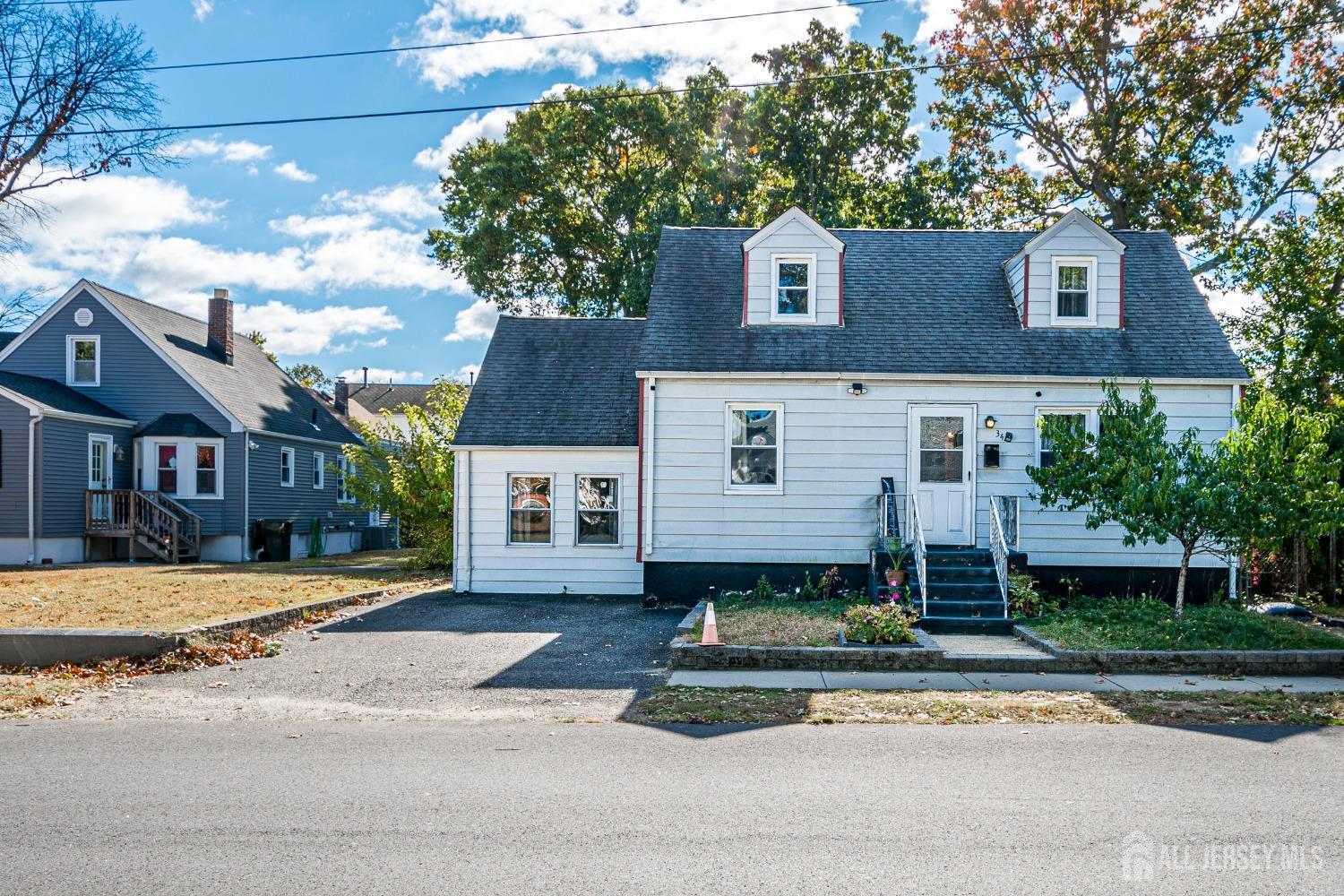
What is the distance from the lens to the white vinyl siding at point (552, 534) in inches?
701

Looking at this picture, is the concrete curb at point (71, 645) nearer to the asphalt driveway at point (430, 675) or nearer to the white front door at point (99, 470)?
the asphalt driveway at point (430, 675)

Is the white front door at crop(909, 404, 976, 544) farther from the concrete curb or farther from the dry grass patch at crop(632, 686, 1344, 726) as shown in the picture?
the concrete curb

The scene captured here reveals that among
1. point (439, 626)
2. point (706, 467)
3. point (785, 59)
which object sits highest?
point (785, 59)

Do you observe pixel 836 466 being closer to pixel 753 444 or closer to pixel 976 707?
pixel 753 444

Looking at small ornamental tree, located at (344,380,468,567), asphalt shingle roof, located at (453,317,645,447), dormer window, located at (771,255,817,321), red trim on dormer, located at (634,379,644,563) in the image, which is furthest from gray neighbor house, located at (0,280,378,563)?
dormer window, located at (771,255,817,321)

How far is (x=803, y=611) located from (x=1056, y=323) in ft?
24.7

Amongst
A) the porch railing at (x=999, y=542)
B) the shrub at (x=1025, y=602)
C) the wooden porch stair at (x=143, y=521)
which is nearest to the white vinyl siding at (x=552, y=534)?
the porch railing at (x=999, y=542)

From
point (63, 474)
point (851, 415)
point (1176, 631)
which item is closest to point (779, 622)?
point (851, 415)

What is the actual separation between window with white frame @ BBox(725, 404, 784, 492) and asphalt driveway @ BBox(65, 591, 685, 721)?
9.16 feet

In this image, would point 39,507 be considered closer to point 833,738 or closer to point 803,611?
point 803,611

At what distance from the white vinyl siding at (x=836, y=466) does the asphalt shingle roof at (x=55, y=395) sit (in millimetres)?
18697

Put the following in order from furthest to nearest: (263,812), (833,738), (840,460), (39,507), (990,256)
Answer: (39,507) → (990,256) → (840,460) → (833,738) → (263,812)

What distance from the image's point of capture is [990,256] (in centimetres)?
1836

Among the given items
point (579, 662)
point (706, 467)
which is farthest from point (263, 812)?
point (706, 467)
